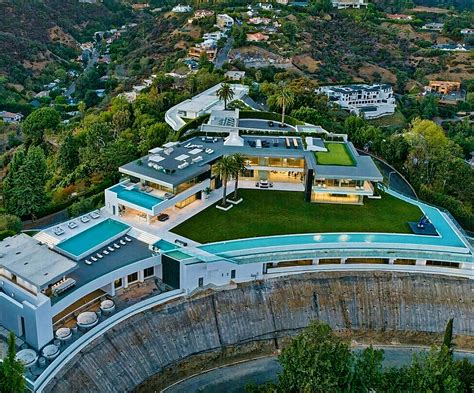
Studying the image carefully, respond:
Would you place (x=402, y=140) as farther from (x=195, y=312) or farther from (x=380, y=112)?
(x=380, y=112)

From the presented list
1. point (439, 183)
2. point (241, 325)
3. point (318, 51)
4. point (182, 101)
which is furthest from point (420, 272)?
point (318, 51)

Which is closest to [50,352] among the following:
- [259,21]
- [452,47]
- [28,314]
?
[28,314]

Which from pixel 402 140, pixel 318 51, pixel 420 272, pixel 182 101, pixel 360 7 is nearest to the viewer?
pixel 420 272

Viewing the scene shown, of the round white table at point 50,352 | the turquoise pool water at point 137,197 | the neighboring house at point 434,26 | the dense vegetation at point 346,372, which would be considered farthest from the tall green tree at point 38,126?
the neighboring house at point 434,26

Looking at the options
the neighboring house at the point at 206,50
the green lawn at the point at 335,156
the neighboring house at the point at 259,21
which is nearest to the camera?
the green lawn at the point at 335,156

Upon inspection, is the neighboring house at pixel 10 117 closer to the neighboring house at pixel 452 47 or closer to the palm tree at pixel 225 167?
the palm tree at pixel 225 167
